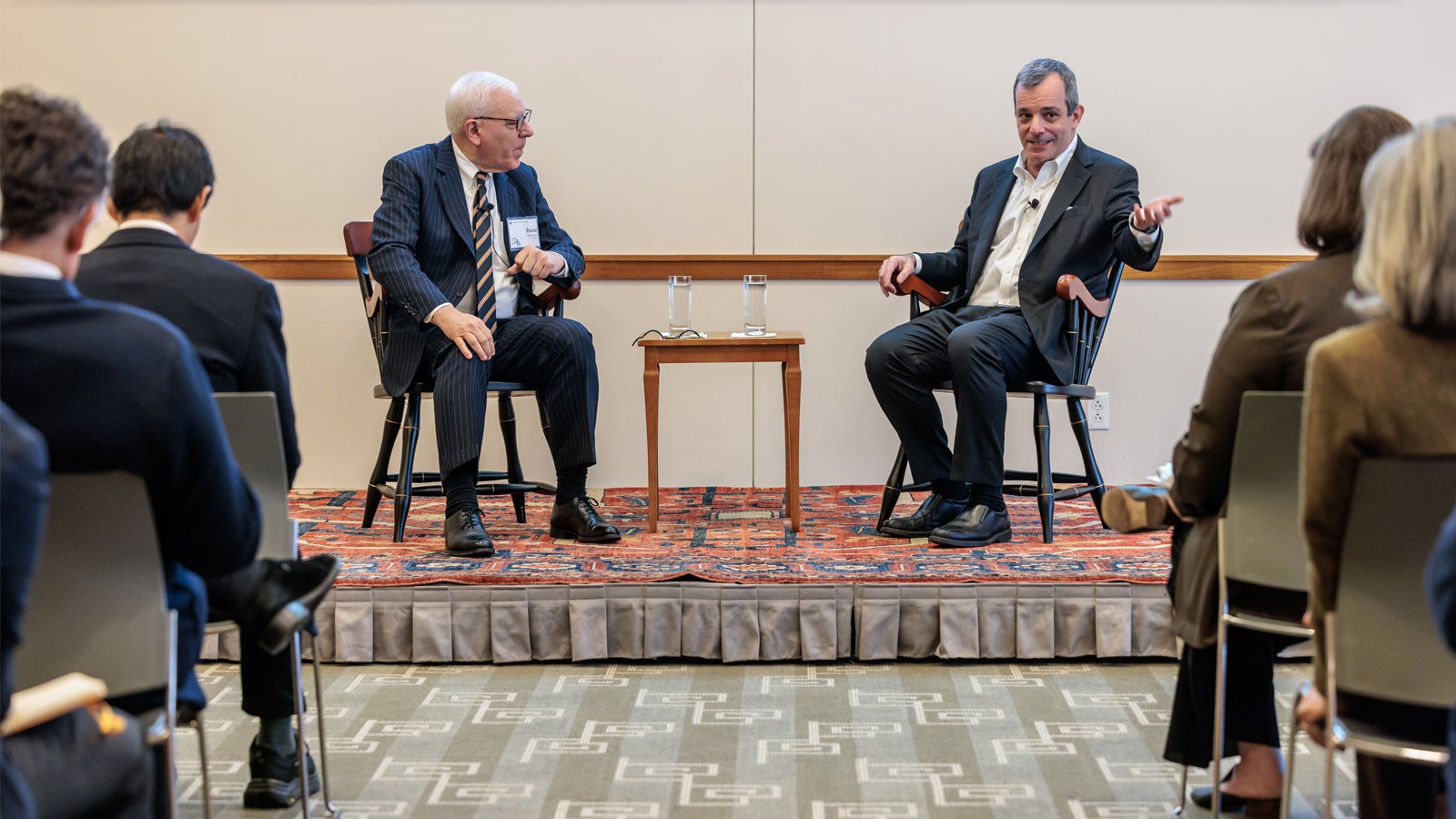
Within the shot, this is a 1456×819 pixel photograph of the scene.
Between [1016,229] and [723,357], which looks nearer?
[723,357]

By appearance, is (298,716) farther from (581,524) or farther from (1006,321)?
(1006,321)

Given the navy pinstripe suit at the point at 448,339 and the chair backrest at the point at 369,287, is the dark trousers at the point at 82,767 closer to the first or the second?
the navy pinstripe suit at the point at 448,339

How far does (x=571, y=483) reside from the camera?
351cm

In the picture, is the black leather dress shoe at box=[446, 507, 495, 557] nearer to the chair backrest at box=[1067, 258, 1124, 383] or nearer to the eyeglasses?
the eyeglasses

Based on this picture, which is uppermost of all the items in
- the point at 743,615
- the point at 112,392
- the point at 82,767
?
the point at 112,392

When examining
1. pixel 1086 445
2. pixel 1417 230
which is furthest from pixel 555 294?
pixel 1417 230

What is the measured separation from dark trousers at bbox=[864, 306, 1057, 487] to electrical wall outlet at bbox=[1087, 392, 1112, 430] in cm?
117

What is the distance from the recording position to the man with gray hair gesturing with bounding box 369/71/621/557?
3.35 meters

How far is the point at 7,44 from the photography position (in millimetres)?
4562

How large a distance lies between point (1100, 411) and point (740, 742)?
8.94ft

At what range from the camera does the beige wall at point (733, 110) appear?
4.52 m

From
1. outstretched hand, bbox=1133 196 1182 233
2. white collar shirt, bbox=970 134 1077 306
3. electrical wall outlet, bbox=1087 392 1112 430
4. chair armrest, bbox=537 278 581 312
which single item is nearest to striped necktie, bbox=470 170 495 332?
chair armrest, bbox=537 278 581 312

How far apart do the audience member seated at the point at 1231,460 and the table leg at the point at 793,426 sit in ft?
4.93

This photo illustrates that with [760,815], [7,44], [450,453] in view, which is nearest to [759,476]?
[450,453]
